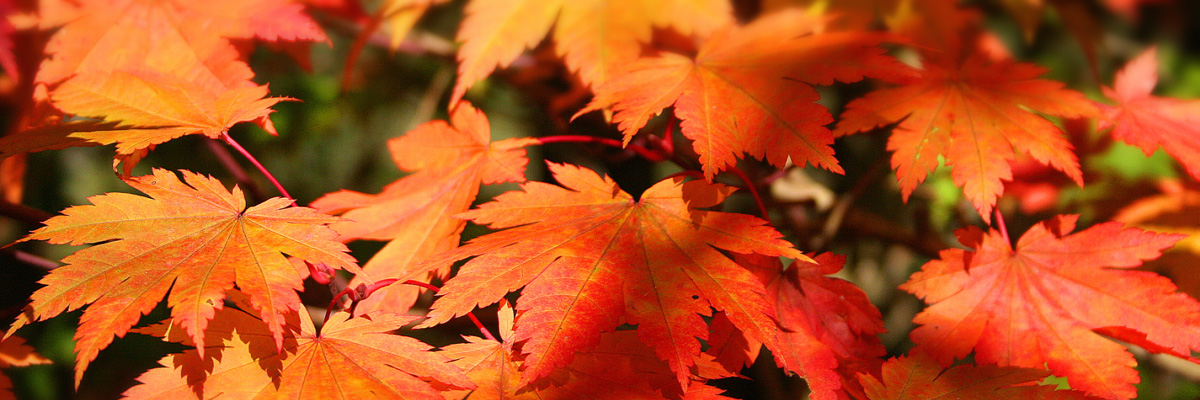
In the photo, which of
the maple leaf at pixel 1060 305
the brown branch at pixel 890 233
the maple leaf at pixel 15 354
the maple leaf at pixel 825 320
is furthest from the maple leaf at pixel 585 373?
the brown branch at pixel 890 233

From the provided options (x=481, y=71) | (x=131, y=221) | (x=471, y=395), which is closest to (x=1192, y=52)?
(x=481, y=71)

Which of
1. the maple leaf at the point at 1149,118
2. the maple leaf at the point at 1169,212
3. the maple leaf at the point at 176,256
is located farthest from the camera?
the maple leaf at the point at 1169,212

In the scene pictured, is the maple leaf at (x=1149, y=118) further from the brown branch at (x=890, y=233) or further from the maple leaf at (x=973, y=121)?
the brown branch at (x=890, y=233)

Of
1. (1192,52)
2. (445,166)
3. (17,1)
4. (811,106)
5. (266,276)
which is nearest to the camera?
(266,276)

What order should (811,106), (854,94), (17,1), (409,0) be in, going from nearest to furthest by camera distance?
(811,106)
(17,1)
(409,0)
(854,94)

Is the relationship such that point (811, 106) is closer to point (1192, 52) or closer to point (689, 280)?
point (689, 280)

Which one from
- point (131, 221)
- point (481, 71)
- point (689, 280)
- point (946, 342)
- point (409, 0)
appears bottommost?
point (946, 342)

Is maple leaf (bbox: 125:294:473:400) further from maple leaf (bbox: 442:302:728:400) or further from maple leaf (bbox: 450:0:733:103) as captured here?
maple leaf (bbox: 450:0:733:103)

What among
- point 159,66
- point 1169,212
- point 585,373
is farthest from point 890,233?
point 159,66
